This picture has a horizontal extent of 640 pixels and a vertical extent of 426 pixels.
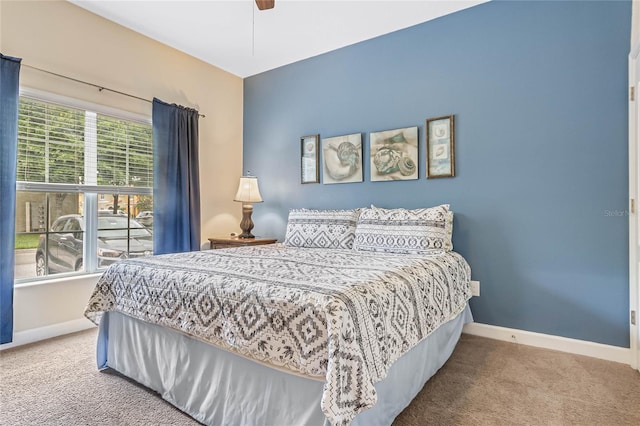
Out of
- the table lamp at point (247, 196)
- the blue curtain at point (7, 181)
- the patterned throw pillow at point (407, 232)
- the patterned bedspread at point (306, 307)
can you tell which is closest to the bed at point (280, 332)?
the patterned bedspread at point (306, 307)

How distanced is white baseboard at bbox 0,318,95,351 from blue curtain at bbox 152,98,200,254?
2.78ft

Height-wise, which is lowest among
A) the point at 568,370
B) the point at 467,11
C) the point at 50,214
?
the point at 568,370

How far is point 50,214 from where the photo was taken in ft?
9.05

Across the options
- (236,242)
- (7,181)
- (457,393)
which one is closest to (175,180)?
(236,242)

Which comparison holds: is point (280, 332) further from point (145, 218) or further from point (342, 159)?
point (145, 218)

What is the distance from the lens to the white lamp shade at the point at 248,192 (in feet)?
12.4

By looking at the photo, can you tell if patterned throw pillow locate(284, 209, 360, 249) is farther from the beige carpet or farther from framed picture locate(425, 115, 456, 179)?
the beige carpet

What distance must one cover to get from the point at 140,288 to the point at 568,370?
8.64 ft

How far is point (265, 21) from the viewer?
3.04 meters

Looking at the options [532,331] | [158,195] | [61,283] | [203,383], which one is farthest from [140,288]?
[532,331]

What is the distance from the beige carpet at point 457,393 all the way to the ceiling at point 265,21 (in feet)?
9.08

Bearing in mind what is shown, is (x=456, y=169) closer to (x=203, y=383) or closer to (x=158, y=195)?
(x=203, y=383)

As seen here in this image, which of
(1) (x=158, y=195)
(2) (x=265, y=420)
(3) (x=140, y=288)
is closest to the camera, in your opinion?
(2) (x=265, y=420)

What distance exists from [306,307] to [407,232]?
1558mm
